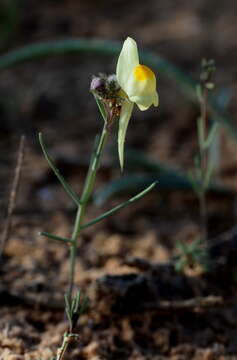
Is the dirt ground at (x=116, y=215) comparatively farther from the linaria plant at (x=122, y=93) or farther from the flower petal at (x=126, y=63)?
the flower petal at (x=126, y=63)

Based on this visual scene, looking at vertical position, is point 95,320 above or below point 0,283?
below

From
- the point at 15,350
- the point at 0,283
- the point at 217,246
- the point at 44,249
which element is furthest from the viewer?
the point at 44,249

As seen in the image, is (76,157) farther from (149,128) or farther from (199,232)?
(199,232)

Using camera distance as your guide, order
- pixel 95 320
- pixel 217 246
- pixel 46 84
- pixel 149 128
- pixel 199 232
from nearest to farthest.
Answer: pixel 95 320, pixel 217 246, pixel 199 232, pixel 149 128, pixel 46 84

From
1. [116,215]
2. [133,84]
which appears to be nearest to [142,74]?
[133,84]

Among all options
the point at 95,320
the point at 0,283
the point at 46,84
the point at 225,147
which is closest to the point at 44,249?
the point at 0,283

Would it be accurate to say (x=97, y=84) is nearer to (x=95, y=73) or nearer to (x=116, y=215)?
(x=116, y=215)

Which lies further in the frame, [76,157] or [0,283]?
[76,157]

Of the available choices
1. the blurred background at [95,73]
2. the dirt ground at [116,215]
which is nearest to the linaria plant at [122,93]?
the dirt ground at [116,215]
